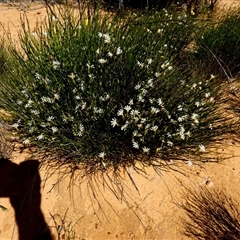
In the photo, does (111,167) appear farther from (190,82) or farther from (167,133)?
(190,82)

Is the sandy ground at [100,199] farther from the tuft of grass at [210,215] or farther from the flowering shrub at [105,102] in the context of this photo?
the flowering shrub at [105,102]

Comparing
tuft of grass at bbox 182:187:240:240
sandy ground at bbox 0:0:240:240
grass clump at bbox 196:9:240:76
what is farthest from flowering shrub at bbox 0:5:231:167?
grass clump at bbox 196:9:240:76

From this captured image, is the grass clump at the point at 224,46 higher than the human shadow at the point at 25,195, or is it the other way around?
the grass clump at the point at 224,46

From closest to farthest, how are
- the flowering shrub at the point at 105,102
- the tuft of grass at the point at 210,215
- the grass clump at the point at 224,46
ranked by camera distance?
the tuft of grass at the point at 210,215
the flowering shrub at the point at 105,102
the grass clump at the point at 224,46

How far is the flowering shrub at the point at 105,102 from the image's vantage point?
2.68m

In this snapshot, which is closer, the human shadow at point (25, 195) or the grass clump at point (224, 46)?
the human shadow at point (25, 195)

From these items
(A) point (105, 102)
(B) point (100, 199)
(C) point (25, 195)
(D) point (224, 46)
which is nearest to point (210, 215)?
(B) point (100, 199)

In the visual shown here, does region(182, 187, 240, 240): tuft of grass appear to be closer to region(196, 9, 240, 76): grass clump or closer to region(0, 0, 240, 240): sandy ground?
region(0, 0, 240, 240): sandy ground

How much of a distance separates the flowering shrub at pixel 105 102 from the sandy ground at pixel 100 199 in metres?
0.22

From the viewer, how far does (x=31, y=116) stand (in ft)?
9.20

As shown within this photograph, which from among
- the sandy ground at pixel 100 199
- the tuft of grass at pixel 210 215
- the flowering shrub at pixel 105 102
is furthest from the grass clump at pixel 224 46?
the tuft of grass at pixel 210 215

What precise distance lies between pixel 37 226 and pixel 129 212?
2.51ft

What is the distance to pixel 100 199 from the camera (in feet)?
8.52

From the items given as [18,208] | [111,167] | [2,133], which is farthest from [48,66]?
[18,208]
